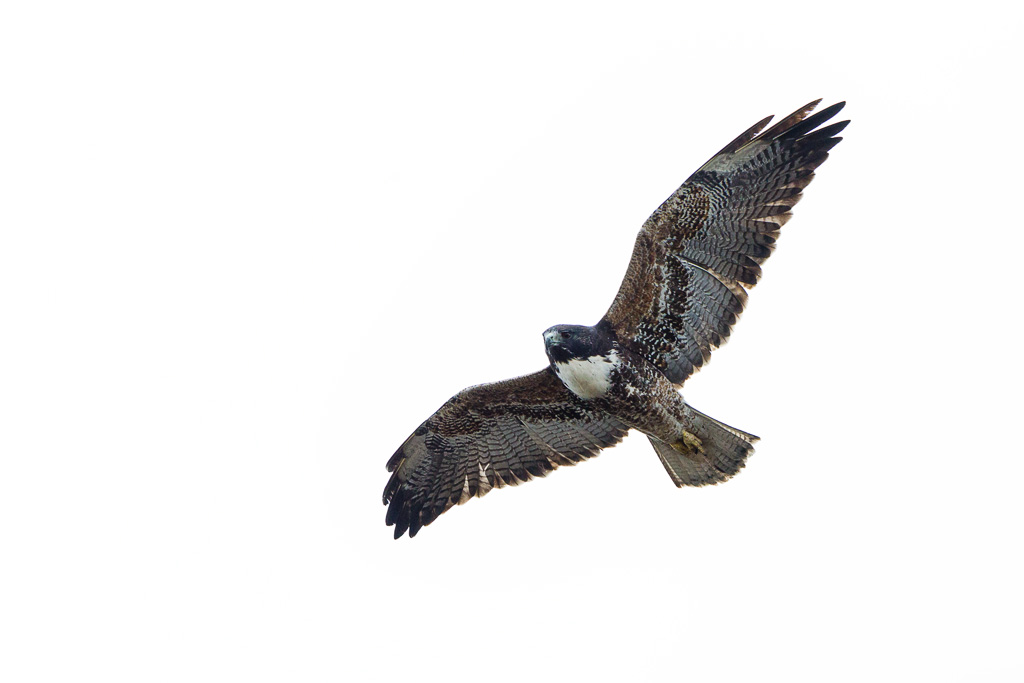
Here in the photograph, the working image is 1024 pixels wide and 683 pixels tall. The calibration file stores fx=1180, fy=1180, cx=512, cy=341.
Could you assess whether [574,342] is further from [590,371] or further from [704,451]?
[704,451]

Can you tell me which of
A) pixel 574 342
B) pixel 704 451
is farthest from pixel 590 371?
pixel 704 451

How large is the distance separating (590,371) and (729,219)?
6.07 ft

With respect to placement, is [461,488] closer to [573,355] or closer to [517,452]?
[517,452]

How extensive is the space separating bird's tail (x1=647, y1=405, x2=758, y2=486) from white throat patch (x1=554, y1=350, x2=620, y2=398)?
2.74 ft

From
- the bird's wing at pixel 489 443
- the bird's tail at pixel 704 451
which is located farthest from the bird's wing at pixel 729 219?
the bird's wing at pixel 489 443

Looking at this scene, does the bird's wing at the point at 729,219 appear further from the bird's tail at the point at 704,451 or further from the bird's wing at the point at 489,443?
the bird's wing at the point at 489,443

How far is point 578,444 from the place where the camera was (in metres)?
11.8

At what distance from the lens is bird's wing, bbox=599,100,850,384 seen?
34.2 ft

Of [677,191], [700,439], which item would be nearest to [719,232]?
[677,191]

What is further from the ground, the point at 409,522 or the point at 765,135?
the point at 765,135

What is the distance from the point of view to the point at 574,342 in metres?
10.7

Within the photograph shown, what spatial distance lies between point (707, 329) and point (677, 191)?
4.28ft

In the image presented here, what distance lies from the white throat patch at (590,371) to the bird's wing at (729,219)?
71cm

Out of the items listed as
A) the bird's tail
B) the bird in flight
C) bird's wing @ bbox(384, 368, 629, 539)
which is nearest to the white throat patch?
the bird in flight
